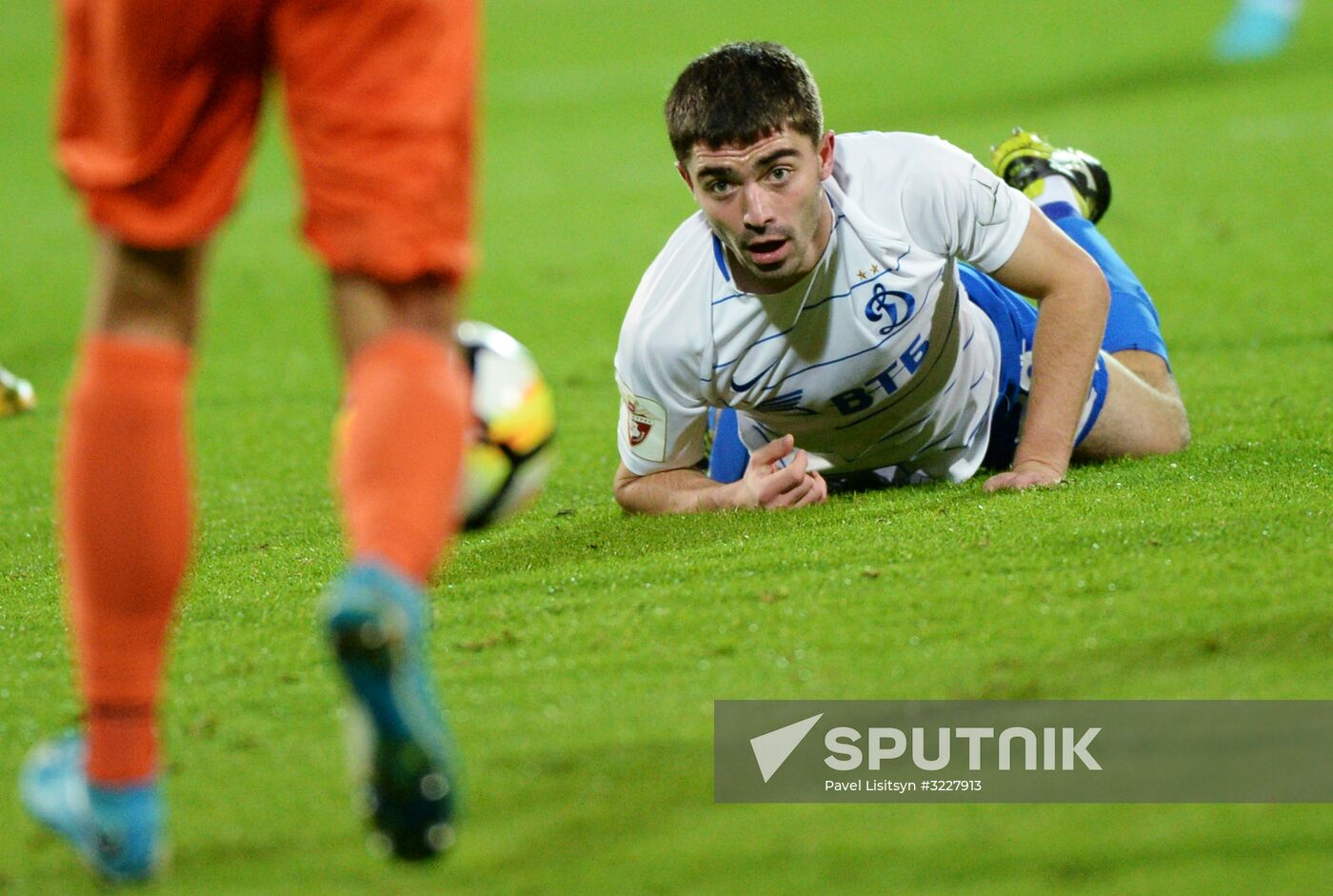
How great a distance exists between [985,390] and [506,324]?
12.1 ft

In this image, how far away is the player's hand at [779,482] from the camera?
3.61 metres

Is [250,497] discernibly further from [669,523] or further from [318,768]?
[318,768]

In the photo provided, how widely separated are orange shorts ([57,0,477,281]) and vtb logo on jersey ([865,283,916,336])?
5.69ft

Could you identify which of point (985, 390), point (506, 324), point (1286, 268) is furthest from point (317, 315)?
point (985, 390)

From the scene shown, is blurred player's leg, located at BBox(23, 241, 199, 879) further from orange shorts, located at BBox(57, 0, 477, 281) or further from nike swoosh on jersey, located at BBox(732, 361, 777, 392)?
nike swoosh on jersey, located at BBox(732, 361, 777, 392)

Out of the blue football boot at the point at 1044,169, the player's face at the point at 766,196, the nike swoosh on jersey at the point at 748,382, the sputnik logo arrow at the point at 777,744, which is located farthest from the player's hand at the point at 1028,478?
the sputnik logo arrow at the point at 777,744

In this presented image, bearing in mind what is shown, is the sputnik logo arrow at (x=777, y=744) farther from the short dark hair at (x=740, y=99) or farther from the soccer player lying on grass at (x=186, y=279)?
the short dark hair at (x=740, y=99)

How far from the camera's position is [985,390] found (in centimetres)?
398

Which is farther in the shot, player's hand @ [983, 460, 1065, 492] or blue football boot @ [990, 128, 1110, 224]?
blue football boot @ [990, 128, 1110, 224]

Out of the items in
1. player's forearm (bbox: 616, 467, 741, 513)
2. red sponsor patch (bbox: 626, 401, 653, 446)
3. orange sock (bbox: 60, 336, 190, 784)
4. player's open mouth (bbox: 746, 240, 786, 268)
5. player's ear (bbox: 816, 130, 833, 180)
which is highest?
player's ear (bbox: 816, 130, 833, 180)

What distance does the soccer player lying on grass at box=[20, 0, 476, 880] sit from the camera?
6.07 ft

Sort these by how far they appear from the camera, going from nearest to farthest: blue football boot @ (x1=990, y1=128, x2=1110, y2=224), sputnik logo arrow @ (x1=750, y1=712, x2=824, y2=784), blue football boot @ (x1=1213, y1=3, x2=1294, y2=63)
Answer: sputnik logo arrow @ (x1=750, y1=712, x2=824, y2=784) < blue football boot @ (x1=990, y1=128, x2=1110, y2=224) < blue football boot @ (x1=1213, y1=3, x2=1294, y2=63)

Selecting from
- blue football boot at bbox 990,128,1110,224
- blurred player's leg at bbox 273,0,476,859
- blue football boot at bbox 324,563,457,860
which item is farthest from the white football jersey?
blue football boot at bbox 324,563,457,860

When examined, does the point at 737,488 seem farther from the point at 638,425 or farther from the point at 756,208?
the point at 756,208
